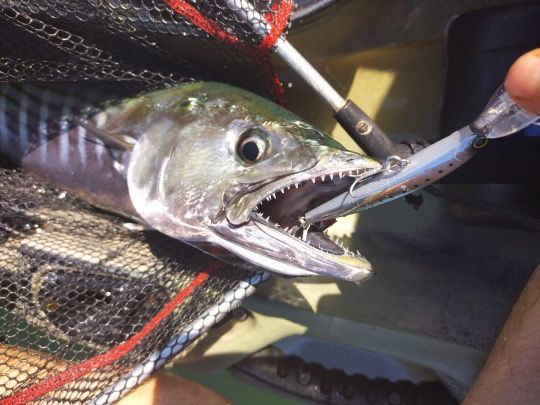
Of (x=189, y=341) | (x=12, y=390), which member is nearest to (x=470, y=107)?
(x=189, y=341)

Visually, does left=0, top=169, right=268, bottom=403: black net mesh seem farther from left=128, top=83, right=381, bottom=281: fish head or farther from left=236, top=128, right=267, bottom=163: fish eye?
left=236, top=128, right=267, bottom=163: fish eye

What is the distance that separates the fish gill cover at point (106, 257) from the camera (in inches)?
54.4

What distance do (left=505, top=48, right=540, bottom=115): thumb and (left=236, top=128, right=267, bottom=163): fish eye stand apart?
68 centimetres

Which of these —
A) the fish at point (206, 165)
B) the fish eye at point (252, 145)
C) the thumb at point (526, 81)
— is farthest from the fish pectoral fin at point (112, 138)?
the thumb at point (526, 81)

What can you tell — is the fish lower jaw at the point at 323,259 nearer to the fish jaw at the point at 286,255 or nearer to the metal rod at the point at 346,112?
the fish jaw at the point at 286,255

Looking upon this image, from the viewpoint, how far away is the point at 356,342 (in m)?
1.77

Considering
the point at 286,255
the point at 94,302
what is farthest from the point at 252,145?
the point at 94,302

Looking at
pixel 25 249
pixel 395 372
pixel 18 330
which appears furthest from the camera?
pixel 395 372

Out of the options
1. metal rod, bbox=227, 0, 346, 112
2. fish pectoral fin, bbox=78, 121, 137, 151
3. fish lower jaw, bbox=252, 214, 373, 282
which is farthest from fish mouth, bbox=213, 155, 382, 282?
fish pectoral fin, bbox=78, 121, 137, 151

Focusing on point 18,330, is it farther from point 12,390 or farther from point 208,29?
point 208,29

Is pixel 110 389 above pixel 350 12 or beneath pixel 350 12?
beneath

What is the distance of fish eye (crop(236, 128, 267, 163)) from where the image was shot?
54.8 inches

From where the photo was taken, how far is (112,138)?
168 centimetres

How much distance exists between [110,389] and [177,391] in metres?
0.30
